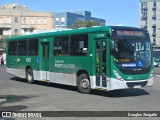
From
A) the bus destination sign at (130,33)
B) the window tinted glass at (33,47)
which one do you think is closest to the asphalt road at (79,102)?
the bus destination sign at (130,33)

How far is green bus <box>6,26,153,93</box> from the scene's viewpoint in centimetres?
1483

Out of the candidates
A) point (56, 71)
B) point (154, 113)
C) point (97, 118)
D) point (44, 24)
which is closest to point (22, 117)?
point (97, 118)

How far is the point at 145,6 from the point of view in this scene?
113 meters

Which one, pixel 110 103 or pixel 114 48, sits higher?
pixel 114 48

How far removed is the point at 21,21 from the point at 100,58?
351ft

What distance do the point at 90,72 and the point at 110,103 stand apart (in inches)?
115

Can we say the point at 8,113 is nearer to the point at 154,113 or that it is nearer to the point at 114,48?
the point at 154,113

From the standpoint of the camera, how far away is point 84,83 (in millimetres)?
16281

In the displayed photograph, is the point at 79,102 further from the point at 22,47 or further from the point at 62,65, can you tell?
the point at 22,47

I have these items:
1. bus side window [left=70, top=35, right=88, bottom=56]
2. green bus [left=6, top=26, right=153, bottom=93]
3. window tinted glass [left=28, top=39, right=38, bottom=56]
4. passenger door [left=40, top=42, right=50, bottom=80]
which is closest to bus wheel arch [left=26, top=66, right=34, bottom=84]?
window tinted glass [left=28, top=39, right=38, bottom=56]

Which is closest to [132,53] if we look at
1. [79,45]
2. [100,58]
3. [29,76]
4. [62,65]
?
[100,58]

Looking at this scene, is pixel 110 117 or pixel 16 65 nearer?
pixel 110 117

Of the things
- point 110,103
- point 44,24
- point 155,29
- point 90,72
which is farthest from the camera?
point 44,24

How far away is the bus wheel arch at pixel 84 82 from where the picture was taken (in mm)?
16094
